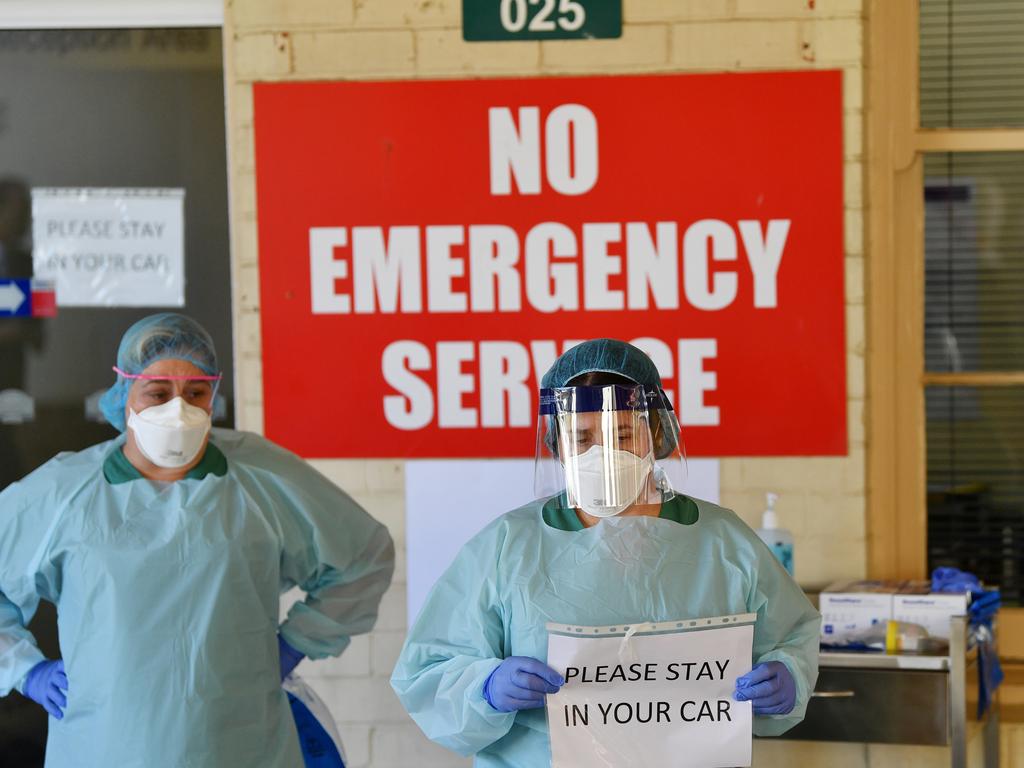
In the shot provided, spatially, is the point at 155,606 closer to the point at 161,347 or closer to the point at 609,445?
the point at 161,347

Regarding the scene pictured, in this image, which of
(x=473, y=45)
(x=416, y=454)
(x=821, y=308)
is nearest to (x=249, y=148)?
(x=473, y=45)

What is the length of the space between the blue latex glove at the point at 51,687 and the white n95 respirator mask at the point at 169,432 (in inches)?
16.3

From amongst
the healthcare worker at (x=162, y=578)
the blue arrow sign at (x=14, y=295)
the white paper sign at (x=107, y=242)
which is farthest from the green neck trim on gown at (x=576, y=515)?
the blue arrow sign at (x=14, y=295)

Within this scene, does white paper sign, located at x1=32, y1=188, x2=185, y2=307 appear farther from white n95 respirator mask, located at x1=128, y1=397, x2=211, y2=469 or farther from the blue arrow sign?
white n95 respirator mask, located at x1=128, y1=397, x2=211, y2=469

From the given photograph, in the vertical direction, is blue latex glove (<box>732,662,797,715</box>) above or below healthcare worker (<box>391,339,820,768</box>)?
below

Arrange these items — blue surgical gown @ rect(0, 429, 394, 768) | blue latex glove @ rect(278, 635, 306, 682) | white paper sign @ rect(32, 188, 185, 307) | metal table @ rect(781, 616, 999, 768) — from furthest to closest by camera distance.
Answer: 1. white paper sign @ rect(32, 188, 185, 307)
2. metal table @ rect(781, 616, 999, 768)
3. blue latex glove @ rect(278, 635, 306, 682)
4. blue surgical gown @ rect(0, 429, 394, 768)

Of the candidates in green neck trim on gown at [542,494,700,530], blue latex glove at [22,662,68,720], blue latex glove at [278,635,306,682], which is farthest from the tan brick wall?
green neck trim on gown at [542,494,700,530]

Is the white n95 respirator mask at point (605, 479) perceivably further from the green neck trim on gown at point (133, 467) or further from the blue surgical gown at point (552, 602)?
the green neck trim on gown at point (133, 467)

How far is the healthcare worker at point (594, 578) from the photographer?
5.57 feet

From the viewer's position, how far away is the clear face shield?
1.74 meters

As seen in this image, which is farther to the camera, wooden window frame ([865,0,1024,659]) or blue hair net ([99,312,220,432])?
wooden window frame ([865,0,1024,659])

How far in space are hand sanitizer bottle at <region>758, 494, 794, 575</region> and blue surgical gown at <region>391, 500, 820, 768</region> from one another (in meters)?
1.05

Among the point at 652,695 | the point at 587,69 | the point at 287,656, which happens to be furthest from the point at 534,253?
the point at 652,695

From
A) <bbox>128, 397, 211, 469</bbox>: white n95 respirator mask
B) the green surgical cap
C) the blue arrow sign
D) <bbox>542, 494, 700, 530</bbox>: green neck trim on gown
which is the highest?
the blue arrow sign
